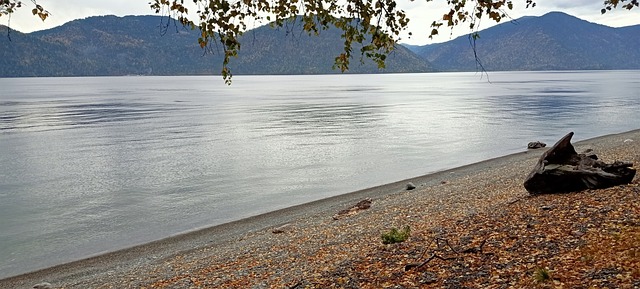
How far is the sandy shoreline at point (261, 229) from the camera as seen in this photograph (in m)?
15.3

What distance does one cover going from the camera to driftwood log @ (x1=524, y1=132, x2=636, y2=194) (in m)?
13.4

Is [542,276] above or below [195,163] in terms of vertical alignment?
above

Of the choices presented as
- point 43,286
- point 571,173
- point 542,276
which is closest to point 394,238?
point 542,276

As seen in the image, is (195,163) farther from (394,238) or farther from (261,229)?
(394,238)

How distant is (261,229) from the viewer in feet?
66.4

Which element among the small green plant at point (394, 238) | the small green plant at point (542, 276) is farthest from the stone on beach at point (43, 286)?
the small green plant at point (542, 276)

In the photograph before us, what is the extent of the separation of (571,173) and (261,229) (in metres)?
11.1

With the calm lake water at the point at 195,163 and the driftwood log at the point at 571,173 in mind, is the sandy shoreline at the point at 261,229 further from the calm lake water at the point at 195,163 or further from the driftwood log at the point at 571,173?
the calm lake water at the point at 195,163

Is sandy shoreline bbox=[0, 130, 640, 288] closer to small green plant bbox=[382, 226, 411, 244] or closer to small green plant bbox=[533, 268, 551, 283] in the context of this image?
small green plant bbox=[382, 226, 411, 244]

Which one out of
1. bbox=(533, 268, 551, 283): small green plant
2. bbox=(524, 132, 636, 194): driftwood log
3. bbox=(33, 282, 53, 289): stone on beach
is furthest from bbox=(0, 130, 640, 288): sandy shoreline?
bbox=(533, 268, 551, 283): small green plant

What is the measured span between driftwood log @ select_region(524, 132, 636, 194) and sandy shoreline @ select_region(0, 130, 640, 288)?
0.96 metres

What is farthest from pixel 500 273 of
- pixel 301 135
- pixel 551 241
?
pixel 301 135

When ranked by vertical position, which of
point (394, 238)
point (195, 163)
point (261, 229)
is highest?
point (394, 238)

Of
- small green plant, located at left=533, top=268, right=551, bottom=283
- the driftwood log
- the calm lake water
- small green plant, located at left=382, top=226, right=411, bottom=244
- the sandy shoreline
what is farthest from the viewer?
the calm lake water
